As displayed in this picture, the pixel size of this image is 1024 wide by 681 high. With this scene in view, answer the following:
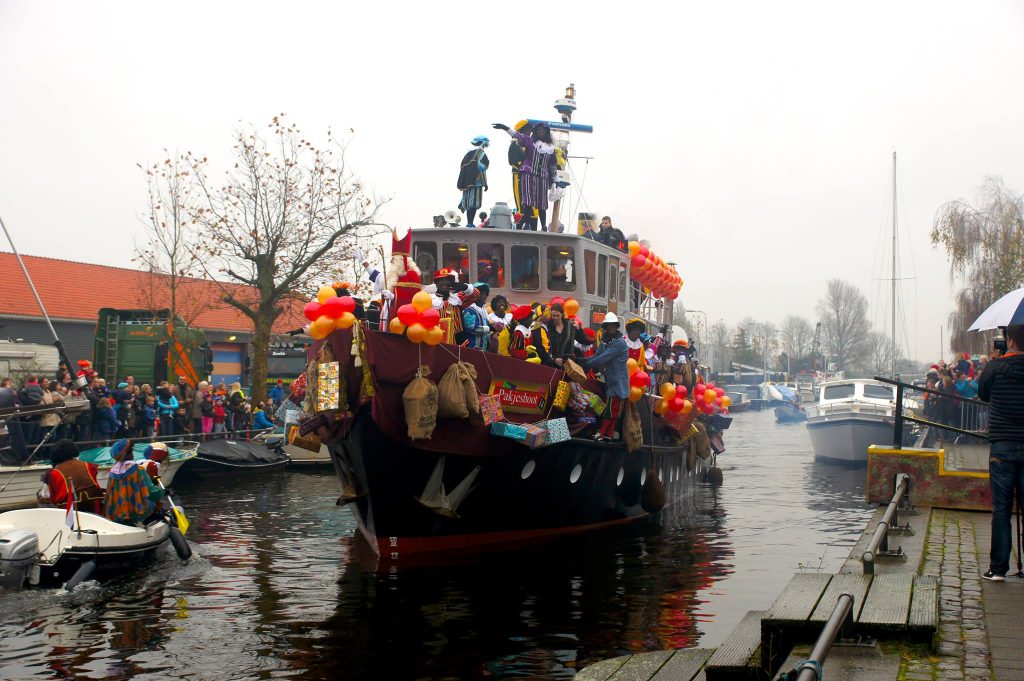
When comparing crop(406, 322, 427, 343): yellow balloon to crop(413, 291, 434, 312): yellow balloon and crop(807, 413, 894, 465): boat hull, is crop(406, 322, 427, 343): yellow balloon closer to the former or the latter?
crop(413, 291, 434, 312): yellow balloon

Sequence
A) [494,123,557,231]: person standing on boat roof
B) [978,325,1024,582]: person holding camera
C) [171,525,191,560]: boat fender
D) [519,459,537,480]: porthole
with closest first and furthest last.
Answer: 1. [978,325,1024,582]: person holding camera
2. [171,525,191,560]: boat fender
3. [519,459,537,480]: porthole
4. [494,123,557,231]: person standing on boat roof

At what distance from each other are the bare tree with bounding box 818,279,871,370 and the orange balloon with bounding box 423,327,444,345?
306 ft

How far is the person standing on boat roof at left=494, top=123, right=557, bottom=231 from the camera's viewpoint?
18.2 metres

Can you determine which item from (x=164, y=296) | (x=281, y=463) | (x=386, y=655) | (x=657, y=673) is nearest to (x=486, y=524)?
(x=386, y=655)

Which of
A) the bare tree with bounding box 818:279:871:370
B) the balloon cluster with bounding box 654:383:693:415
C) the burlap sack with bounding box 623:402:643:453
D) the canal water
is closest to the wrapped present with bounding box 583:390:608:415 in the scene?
the burlap sack with bounding box 623:402:643:453

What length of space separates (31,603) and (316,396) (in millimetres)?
3538

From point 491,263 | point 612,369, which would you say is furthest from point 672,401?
point 491,263

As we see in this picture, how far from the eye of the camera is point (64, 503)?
39.9 feet

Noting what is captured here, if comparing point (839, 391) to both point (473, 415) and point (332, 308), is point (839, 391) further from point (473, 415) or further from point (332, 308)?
point (332, 308)

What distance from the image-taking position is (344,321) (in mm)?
11516

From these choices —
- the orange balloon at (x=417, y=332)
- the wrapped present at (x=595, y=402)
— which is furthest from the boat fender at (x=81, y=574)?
the wrapped present at (x=595, y=402)

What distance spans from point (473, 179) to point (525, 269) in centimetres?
195

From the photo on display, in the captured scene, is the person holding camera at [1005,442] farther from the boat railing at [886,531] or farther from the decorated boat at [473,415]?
the decorated boat at [473,415]

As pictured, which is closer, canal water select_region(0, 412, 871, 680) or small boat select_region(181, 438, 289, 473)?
canal water select_region(0, 412, 871, 680)
